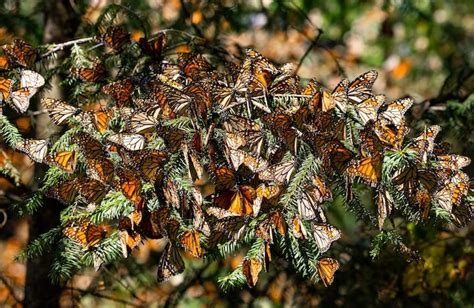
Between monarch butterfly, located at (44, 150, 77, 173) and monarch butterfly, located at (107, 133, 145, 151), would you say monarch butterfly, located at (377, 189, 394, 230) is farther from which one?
monarch butterfly, located at (44, 150, 77, 173)

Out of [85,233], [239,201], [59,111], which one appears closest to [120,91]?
[59,111]

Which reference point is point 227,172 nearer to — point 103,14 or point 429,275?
point 103,14

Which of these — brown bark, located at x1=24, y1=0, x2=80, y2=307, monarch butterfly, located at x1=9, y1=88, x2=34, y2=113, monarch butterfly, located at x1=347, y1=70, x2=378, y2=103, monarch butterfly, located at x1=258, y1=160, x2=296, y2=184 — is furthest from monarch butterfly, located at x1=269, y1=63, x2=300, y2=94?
brown bark, located at x1=24, y1=0, x2=80, y2=307

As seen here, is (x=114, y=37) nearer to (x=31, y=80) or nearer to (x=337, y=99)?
(x=31, y=80)

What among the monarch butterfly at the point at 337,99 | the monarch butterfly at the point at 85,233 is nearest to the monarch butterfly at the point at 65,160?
the monarch butterfly at the point at 85,233

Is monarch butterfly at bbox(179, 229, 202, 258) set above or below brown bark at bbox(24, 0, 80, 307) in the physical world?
below
